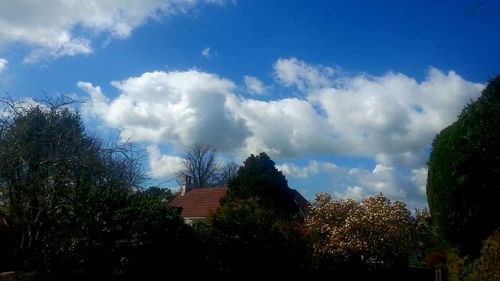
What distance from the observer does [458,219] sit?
11453 millimetres

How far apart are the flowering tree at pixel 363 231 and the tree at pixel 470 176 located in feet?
36.2

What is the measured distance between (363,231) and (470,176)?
Answer: 1252 cm

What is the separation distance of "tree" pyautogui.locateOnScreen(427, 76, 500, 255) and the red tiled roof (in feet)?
93.9

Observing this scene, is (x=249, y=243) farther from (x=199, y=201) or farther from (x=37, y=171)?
(x=199, y=201)

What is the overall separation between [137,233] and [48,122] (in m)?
5.29

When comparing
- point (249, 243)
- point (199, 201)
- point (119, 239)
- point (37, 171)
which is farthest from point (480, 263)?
point (199, 201)

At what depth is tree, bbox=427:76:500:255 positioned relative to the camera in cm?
1101

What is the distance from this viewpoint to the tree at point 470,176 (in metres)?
11.0

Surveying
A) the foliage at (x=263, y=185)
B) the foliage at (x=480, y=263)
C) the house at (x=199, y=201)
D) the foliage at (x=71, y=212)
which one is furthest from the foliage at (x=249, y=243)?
the house at (x=199, y=201)

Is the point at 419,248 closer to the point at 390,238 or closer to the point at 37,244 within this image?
the point at 390,238

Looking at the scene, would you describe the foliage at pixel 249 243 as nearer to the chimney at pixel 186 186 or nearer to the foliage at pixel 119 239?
the foliage at pixel 119 239

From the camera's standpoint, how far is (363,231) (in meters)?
23.2

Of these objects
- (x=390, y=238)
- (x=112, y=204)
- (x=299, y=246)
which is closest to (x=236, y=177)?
(x=390, y=238)

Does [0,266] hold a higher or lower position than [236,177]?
lower
